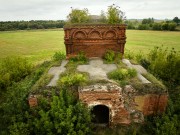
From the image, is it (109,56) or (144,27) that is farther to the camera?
(144,27)

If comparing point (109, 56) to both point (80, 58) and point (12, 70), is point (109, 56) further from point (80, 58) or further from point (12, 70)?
point (12, 70)

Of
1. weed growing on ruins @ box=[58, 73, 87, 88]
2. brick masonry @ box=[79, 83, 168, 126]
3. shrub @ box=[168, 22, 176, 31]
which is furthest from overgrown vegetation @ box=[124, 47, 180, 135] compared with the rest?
shrub @ box=[168, 22, 176, 31]

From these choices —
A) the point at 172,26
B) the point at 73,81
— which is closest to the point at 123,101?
the point at 73,81

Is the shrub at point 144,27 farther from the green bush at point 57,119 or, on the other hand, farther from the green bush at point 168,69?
the green bush at point 57,119

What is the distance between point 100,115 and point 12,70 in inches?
264

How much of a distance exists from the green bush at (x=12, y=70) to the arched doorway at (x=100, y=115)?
5.57 metres

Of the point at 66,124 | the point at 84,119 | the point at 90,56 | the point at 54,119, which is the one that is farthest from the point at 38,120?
the point at 90,56

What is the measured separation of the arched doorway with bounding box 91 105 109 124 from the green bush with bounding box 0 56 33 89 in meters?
5.57

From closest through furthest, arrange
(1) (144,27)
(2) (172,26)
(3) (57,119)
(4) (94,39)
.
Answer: (3) (57,119) → (4) (94,39) → (2) (172,26) → (1) (144,27)

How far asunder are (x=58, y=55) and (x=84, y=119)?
7.44 meters

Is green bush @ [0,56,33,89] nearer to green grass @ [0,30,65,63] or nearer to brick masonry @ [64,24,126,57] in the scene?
brick masonry @ [64,24,126,57]

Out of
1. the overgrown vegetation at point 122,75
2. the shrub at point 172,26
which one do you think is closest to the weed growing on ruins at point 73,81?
the overgrown vegetation at point 122,75

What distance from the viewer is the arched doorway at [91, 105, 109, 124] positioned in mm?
9113

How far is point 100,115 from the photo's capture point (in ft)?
31.0
